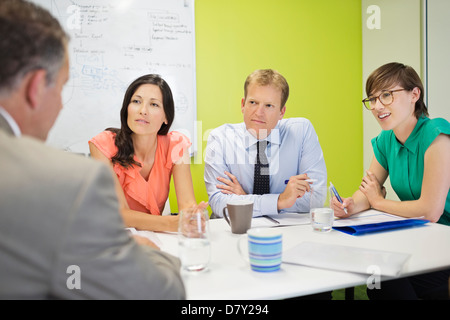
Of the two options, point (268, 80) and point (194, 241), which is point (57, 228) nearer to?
point (194, 241)

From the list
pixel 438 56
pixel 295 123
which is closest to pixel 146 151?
pixel 295 123

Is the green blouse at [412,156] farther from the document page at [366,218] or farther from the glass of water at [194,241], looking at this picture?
the glass of water at [194,241]

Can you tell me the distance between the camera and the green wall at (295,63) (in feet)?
10.6

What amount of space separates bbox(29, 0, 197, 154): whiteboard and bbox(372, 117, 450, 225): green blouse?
5.65ft

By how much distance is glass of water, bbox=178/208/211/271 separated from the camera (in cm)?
102

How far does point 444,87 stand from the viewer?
2.96 meters

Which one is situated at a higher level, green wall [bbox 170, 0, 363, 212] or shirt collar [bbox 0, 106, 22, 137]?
green wall [bbox 170, 0, 363, 212]

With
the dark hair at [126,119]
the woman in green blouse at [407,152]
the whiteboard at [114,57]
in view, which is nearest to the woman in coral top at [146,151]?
the dark hair at [126,119]

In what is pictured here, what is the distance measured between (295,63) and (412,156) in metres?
1.91

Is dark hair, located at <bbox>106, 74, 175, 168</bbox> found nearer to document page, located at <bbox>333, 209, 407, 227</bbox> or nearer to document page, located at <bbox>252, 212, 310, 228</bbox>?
document page, located at <bbox>252, 212, 310, 228</bbox>

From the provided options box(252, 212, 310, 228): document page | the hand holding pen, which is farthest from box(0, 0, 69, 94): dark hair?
the hand holding pen

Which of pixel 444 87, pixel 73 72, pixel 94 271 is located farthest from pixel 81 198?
pixel 444 87
